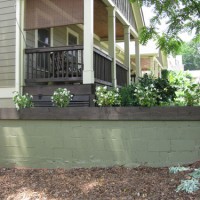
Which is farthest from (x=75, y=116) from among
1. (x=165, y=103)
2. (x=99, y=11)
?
(x=99, y=11)

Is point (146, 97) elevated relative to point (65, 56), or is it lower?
lower

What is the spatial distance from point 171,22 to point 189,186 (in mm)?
3660

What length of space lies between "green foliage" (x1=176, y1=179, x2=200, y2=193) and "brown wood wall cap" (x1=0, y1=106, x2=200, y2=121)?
130 centimetres

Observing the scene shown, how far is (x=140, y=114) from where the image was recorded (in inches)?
220

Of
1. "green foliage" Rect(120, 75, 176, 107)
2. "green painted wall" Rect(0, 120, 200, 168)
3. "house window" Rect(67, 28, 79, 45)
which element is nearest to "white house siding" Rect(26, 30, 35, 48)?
"house window" Rect(67, 28, 79, 45)

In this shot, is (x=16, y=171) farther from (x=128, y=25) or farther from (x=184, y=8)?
(x=128, y=25)

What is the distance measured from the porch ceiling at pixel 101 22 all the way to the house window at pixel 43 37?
5.63 feet

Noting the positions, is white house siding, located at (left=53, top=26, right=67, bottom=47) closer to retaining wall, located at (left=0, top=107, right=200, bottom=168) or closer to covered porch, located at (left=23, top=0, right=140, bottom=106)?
covered porch, located at (left=23, top=0, right=140, bottom=106)

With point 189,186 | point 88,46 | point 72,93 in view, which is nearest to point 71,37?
point 88,46

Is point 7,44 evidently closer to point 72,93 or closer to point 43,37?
point 43,37

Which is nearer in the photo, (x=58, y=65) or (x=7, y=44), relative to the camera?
(x=58, y=65)

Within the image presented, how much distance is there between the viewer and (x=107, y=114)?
227 inches

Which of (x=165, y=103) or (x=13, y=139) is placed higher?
(x=165, y=103)

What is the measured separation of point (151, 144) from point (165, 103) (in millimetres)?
1281
